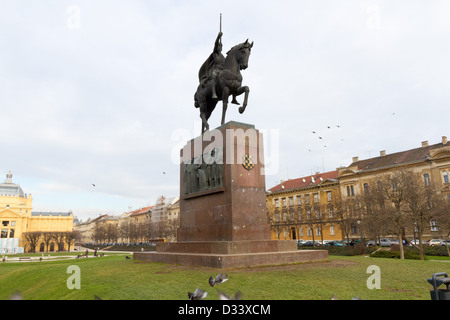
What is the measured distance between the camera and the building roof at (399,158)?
184ft

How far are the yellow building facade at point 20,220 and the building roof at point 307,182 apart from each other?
215 feet

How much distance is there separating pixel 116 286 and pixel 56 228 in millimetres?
105958

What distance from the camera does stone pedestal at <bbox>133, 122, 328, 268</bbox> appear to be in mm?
11852

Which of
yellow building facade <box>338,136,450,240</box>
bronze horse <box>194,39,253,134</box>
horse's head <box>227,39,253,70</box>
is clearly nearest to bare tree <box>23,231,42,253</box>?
yellow building facade <box>338,136,450,240</box>

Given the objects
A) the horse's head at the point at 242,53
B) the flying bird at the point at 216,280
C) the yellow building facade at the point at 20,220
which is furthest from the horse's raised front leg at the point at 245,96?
the yellow building facade at the point at 20,220

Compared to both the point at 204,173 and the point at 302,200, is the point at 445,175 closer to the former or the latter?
the point at 302,200

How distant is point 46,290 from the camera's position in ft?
30.4

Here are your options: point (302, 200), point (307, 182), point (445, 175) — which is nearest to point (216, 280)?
point (445, 175)

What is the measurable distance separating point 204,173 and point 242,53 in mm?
5920

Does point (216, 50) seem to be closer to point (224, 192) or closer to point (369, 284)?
point (224, 192)

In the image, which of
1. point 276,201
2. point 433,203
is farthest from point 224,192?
point 276,201

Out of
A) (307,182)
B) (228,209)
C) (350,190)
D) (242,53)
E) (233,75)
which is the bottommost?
(228,209)

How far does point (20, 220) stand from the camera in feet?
304

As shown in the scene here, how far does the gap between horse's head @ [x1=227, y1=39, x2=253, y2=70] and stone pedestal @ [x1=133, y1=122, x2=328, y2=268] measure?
296 centimetres
